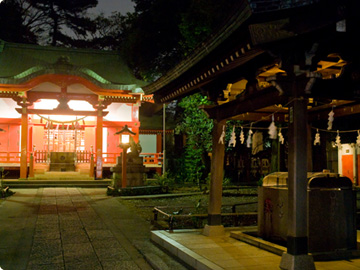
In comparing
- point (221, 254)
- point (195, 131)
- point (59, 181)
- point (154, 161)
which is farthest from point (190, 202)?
point (154, 161)

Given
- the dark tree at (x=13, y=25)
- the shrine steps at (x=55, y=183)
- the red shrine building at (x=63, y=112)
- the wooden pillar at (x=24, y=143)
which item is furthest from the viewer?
the dark tree at (x=13, y=25)

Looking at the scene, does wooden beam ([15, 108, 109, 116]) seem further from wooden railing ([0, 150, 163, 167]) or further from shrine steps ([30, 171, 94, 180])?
shrine steps ([30, 171, 94, 180])

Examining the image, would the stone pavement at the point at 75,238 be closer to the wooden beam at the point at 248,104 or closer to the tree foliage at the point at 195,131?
the wooden beam at the point at 248,104

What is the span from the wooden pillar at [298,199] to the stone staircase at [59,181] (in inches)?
690

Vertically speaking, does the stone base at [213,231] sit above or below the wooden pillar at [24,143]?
below

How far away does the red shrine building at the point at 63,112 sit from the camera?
23.7m

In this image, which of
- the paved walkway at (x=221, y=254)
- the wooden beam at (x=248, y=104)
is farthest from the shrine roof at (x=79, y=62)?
the paved walkway at (x=221, y=254)

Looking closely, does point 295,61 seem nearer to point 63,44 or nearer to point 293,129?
point 293,129

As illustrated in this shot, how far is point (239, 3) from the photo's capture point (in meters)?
5.30

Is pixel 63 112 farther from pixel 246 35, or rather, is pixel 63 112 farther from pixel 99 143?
pixel 246 35

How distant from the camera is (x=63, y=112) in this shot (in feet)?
81.9

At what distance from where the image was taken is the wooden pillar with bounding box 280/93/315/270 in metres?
5.57

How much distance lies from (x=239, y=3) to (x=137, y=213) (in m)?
9.05

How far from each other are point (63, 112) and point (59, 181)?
16.5ft
